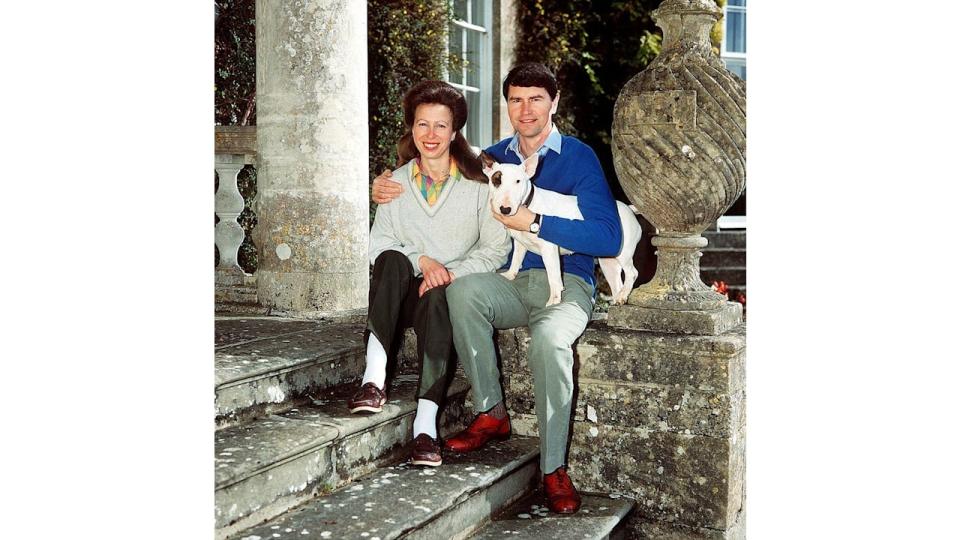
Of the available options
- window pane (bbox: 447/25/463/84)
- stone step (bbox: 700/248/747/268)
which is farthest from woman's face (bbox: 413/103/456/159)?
stone step (bbox: 700/248/747/268)

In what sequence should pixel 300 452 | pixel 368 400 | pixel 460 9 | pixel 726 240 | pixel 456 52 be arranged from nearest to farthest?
pixel 300 452 < pixel 368 400 < pixel 456 52 < pixel 460 9 < pixel 726 240

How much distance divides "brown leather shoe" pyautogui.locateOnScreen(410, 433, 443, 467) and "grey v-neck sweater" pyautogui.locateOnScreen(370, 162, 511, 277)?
58 cm

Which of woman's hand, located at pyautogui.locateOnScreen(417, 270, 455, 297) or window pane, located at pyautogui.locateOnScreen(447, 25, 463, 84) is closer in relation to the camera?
woman's hand, located at pyautogui.locateOnScreen(417, 270, 455, 297)

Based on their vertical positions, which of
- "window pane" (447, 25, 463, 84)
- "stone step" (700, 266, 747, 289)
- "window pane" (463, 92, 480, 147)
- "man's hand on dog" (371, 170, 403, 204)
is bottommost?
"stone step" (700, 266, 747, 289)

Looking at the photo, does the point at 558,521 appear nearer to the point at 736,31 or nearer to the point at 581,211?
the point at 581,211

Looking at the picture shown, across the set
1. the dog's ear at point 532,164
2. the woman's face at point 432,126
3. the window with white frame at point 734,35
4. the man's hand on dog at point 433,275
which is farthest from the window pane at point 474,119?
the man's hand on dog at point 433,275

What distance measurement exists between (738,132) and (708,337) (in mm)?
700

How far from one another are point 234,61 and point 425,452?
3819 mm

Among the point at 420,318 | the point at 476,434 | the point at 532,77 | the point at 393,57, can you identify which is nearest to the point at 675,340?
the point at 476,434

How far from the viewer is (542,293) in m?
3.29

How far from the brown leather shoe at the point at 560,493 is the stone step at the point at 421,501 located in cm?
15

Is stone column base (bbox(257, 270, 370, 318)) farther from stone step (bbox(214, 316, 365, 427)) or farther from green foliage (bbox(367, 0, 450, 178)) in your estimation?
green foliage (bbox(367, 0, 450, 178))

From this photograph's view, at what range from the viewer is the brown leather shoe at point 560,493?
10.1 ft

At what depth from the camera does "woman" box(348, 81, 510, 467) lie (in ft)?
10.1
